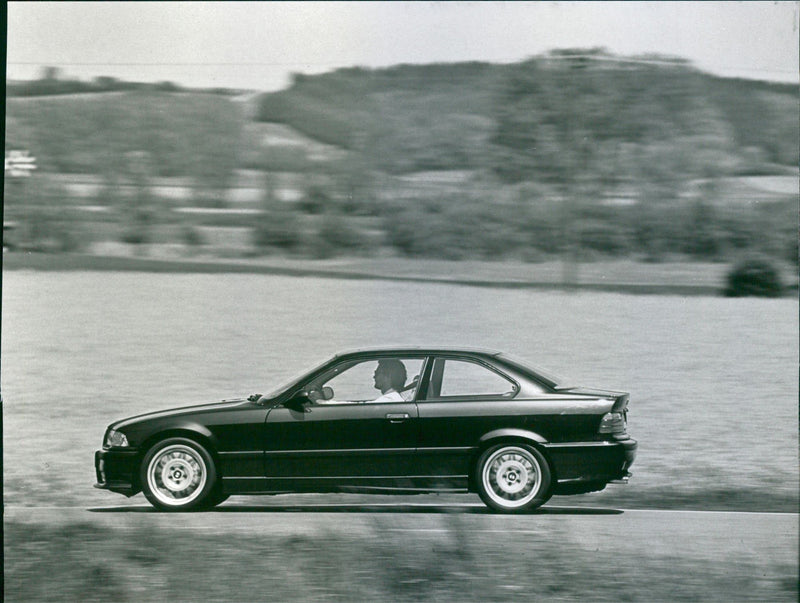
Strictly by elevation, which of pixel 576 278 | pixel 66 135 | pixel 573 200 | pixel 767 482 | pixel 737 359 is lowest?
pixel 767 482

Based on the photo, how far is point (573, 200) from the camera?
19.2 feet

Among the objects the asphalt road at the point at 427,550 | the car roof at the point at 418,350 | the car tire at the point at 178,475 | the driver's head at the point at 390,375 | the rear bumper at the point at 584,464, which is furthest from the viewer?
the car roof at the point at 418,350

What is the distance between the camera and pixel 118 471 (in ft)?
17.9

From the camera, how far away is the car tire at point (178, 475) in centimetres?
533

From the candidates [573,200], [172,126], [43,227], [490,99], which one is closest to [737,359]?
[573,200]

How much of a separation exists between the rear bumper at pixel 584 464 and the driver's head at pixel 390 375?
0.85 m

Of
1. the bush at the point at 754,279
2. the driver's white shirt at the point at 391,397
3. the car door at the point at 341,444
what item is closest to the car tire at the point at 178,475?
the car door at the point at 341,444

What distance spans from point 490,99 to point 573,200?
2.44 ft

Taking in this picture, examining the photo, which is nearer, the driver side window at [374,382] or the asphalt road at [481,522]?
the asphalt road at [481,522]

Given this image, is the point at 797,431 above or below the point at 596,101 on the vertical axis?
below

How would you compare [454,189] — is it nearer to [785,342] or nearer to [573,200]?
[573,200]

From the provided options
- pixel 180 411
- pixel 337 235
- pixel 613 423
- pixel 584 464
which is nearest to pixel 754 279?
pixel 613 423

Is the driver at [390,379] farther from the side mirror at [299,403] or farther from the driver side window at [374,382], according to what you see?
the side mirror at [299,403]

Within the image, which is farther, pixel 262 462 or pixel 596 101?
pixel 596 101
